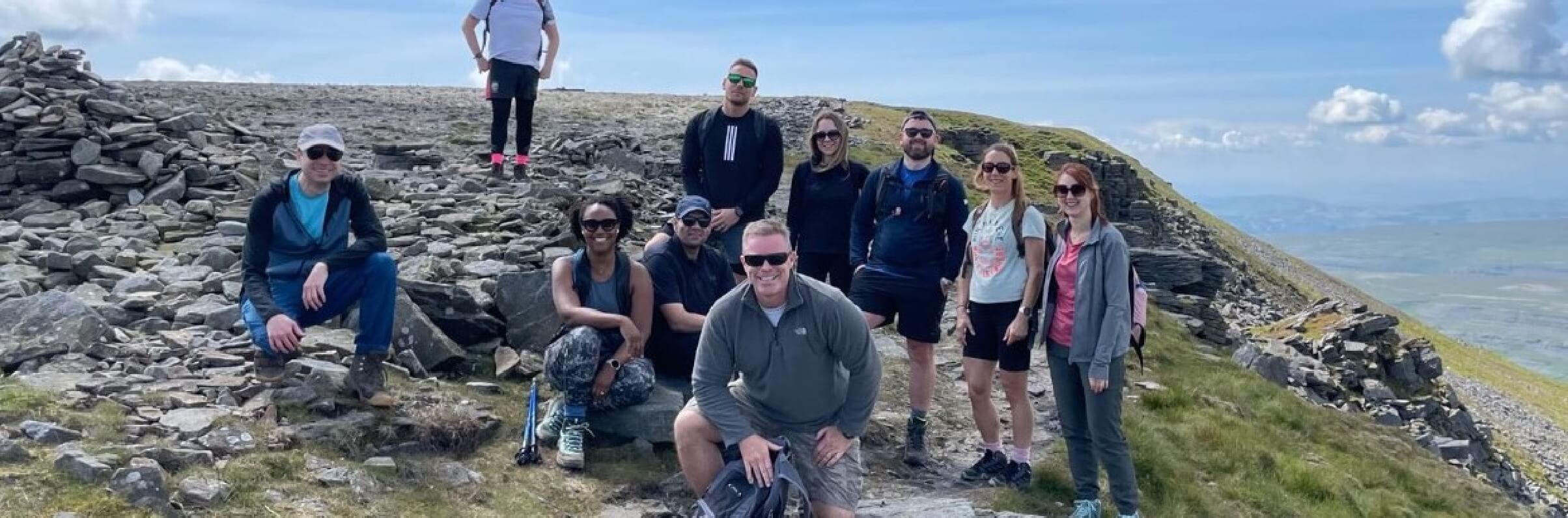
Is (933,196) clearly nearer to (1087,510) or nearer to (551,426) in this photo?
(1087,510)

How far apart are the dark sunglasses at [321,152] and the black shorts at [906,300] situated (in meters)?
4.48

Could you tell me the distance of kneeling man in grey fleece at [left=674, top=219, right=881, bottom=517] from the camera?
23.3ft

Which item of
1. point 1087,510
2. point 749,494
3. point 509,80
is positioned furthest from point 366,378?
point 509,80

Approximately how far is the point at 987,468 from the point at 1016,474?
10.5 inches

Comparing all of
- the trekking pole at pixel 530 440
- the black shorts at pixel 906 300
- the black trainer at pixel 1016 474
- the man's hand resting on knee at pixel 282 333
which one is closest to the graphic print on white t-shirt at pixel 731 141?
the black shorts at pixel 906 300

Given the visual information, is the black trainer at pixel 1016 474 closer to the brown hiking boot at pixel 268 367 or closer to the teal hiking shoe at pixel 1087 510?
the teal hiking shoe at pixel 1087 510

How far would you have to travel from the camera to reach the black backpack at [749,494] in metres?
6.83

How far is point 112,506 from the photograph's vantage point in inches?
255

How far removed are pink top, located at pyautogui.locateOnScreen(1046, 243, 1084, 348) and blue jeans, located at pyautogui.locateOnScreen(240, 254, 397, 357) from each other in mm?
5382

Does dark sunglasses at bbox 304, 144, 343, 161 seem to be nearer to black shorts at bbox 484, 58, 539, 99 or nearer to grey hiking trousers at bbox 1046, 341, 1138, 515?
grey hiking trousers at bbox 1046, 341, 1138, 515

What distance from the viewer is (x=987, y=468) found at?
9961 millimetres

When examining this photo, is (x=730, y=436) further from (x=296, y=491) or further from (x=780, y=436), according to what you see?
(x=296, y=491)

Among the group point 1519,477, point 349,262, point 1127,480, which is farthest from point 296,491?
point 1519,477

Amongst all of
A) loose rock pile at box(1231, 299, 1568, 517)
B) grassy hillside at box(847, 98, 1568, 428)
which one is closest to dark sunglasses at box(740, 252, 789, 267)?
loose rock pile at box(1231, 299, 1568, 517)
